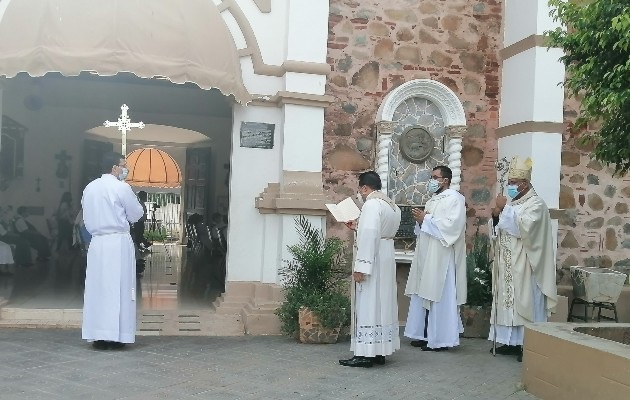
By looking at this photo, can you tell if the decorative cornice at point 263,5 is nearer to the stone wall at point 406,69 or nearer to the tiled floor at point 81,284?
the stone wall at point 406,69

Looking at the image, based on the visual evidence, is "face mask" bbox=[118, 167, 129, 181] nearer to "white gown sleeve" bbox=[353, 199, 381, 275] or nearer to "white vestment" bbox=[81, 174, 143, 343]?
"white vestment" bbox=[81, 174, 143, 343]

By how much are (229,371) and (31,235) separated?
8.73 metres

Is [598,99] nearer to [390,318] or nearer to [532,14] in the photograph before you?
[390,318]

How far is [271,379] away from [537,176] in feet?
15.3

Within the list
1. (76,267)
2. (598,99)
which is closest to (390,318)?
(598,99)

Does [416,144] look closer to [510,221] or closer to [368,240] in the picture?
[510,221]

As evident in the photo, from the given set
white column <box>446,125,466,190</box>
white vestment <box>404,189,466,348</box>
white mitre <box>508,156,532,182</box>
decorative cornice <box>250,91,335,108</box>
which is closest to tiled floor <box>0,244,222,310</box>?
decorative cornice <box>250,91,335,108</box>

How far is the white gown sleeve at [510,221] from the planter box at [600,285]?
1815 millimetres

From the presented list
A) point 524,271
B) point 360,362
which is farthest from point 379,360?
point 524,271

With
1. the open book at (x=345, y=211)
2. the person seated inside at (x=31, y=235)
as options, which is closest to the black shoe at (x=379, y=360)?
the open book at (x=345, y=211)

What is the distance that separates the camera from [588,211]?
30.8 ft

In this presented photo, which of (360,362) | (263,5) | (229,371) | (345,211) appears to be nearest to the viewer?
(229,371)

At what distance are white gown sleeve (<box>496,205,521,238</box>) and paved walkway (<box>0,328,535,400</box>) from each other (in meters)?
1.33

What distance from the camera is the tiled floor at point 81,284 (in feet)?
28.8
